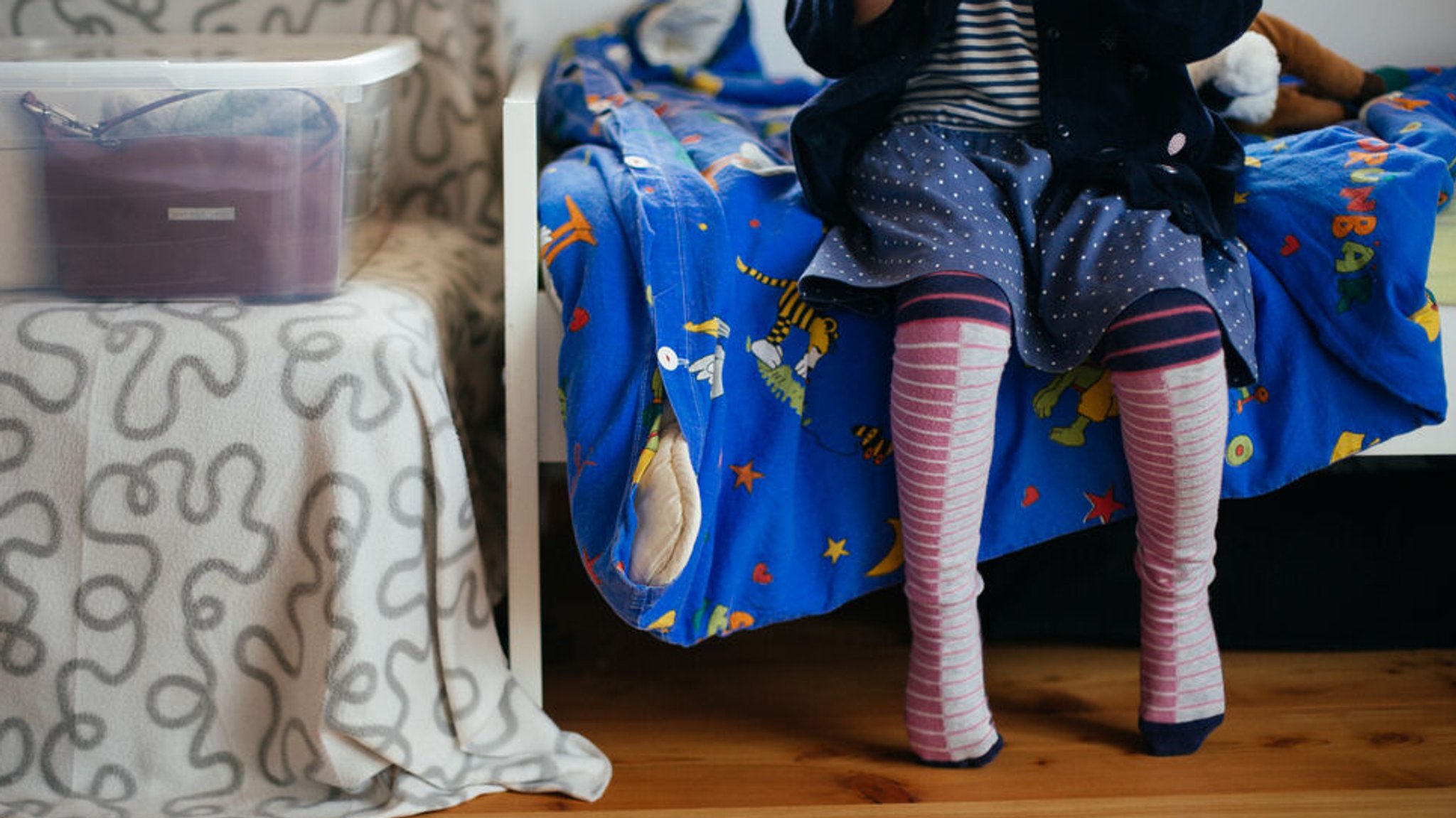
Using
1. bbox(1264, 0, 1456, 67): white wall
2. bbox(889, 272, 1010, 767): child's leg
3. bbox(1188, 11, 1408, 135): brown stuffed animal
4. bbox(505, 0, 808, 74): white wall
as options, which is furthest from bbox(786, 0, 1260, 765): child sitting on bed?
bbox(1264, 0, 1456, 67): white wall

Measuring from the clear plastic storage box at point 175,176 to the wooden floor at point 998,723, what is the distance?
47 cm

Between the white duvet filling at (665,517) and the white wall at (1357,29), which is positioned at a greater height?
the white wall at (1357,29)

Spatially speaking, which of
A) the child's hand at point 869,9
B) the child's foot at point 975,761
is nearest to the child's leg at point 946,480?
the child's foot at point 975,761

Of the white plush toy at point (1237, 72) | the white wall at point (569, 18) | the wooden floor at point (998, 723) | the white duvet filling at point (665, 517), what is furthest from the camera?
the white wall at point (569, 18)

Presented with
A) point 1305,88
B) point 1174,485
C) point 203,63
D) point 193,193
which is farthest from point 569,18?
point 1174,485

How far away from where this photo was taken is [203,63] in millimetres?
1066

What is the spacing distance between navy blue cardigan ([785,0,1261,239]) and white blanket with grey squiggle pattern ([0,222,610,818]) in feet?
1.30

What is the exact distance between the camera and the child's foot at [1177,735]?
1081mm

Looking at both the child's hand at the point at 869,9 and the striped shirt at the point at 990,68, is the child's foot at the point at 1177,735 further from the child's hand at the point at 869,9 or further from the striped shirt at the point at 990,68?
the child's hand at the point at 869,9

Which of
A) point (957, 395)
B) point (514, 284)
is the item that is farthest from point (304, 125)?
point (957, 395)

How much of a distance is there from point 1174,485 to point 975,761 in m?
0.28

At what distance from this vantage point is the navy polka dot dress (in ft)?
3.23

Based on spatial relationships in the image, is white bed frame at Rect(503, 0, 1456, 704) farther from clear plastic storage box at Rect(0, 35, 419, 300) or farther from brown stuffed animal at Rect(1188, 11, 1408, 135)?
brown stuffed animal at Rect(1188, 11, 1408, 135)

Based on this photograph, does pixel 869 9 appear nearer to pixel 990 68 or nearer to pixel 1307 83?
pixel 990 68
